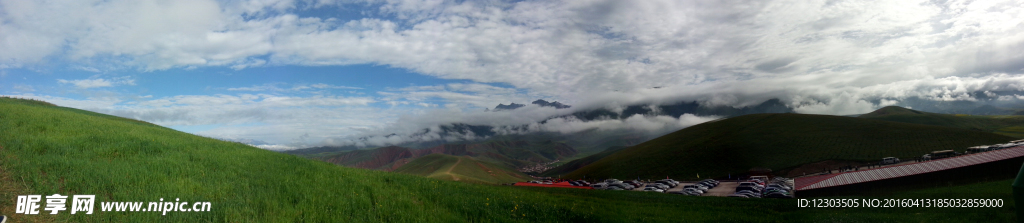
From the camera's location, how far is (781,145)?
117 metres

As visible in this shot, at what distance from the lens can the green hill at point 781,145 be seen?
327 ft

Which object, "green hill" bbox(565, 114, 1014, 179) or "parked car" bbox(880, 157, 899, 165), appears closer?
"parked car" bbox(880, 157, 899, 165)

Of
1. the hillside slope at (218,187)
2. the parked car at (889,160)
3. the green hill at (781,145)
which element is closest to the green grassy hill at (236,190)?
the hillside slope at (218,187)

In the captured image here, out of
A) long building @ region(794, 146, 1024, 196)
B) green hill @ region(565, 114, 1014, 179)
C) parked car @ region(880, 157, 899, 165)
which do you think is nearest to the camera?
long building @ region(794, 146, 1024, 196)

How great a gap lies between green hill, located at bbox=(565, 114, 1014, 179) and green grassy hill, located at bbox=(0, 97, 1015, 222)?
10355 cm

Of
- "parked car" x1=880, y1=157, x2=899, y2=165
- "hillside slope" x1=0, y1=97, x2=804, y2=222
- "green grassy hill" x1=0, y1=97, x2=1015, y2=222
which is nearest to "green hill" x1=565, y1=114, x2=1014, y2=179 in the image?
"parked car" x1=880, y1=157, x2=899, y2=165

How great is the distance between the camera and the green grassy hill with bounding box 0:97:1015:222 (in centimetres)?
941

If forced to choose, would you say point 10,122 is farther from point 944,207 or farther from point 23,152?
point 944,207

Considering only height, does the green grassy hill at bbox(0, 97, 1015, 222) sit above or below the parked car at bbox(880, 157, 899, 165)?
above

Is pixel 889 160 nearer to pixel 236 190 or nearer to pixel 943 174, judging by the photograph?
pixel 943 174

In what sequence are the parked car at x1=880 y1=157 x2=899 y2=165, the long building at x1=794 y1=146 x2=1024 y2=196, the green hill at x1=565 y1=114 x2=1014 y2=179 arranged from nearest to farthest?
the long building at x1=794 y1=146 x2=1024 y2=196
the parked car at x1=880 y1=157 x2=899 y2=165
the green hill at x1=565 y1=114 x2=1014 y2=179

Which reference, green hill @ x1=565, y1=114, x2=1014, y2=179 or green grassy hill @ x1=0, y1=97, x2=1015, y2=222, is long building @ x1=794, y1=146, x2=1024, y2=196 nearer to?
green grassy hill @ x1=0, y1=97, x2=1015, y2=222

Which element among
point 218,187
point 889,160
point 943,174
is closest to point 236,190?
point 218,187

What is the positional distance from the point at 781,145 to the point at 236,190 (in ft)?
448
